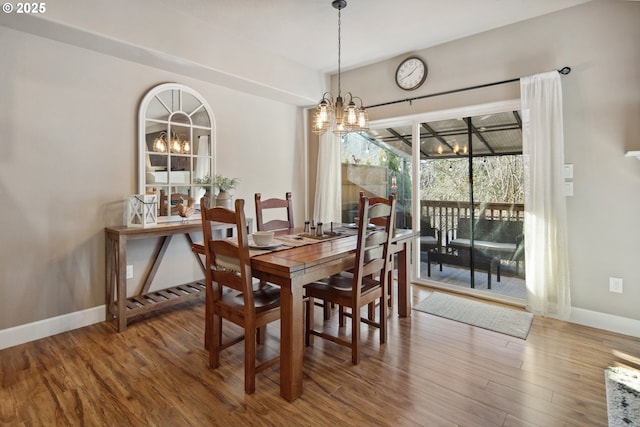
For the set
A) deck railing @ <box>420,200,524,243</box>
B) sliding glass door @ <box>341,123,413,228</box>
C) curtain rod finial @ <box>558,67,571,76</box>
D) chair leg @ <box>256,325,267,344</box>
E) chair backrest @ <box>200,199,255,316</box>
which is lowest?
chair leg @ <box>256,325,267,344</box>

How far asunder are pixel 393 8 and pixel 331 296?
2.58 metres

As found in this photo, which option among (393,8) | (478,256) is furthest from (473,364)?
(393,8)

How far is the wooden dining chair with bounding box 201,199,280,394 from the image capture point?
186 cm

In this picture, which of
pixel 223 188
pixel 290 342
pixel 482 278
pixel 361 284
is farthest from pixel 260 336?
pixel 482 278

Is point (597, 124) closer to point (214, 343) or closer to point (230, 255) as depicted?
point (230, 255)

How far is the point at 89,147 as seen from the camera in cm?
282

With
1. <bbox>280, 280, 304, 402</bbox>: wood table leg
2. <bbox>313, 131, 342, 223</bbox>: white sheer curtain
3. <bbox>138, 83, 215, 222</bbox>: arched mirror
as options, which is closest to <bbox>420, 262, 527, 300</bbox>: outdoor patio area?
<bbox>313, 131, 342, 223</bbox>: white sheer curtain

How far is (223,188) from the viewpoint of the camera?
360 cm

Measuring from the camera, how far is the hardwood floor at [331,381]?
1.71m

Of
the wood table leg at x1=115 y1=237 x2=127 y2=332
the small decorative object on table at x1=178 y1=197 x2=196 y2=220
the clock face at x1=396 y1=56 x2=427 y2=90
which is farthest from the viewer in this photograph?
the clock face at x1=396 y1=56 x2=427 y2=90

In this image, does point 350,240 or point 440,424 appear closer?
point 440,424

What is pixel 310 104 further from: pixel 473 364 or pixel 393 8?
pixel 473 364

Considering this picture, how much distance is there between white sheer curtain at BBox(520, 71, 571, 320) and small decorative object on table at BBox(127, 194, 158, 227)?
3.52 meters

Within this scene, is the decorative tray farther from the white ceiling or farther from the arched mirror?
the white ceiling
